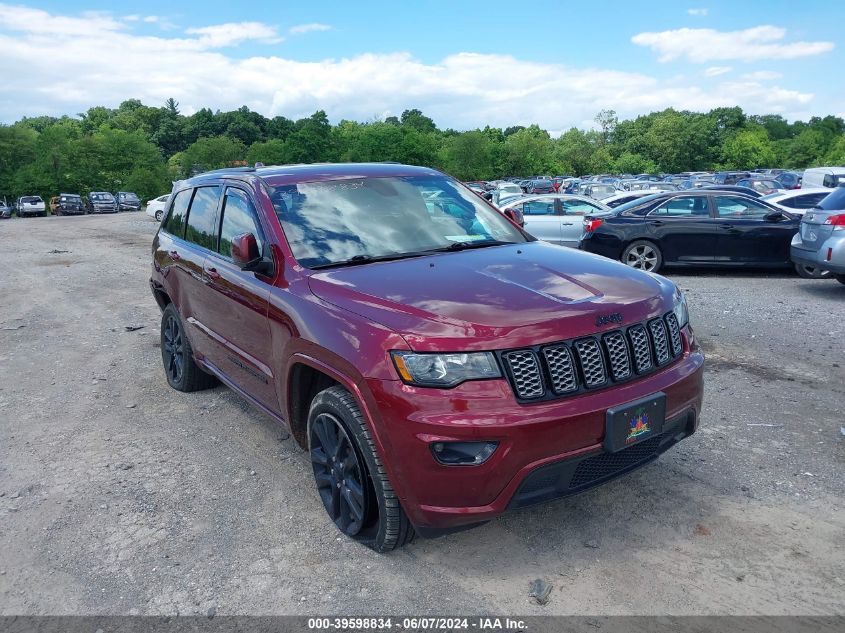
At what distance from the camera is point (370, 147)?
2783 inches

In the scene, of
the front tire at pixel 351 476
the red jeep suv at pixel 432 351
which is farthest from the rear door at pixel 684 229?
the front tire at pixel 351 476

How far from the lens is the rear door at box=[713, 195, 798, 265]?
435 inches

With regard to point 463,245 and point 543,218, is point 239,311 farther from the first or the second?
point 543,218

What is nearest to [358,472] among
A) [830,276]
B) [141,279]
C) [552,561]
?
[552,561]

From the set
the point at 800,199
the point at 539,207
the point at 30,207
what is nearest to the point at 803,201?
the point at 800,199

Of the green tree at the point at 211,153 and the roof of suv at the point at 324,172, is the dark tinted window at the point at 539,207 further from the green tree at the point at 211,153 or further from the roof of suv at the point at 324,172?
the green tree at the point at 211,153

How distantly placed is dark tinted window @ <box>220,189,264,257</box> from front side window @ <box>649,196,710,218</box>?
8.89 metres

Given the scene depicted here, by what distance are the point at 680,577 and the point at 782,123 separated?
160 meters

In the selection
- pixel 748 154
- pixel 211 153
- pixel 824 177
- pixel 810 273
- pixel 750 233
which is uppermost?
pixel 211 153

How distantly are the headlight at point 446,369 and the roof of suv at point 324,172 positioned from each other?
1.90m

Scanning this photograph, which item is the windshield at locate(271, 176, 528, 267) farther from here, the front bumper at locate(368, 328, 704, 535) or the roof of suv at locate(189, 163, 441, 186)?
the front bumper at locate(368, 328, 704, 535)

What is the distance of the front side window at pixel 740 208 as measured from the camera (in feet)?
36.9

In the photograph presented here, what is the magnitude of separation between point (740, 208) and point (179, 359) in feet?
30.9

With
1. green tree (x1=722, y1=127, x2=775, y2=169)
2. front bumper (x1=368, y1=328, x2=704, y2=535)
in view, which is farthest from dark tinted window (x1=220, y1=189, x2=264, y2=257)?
green tree (x1=722, y1=127, x2=775, y2=169)
